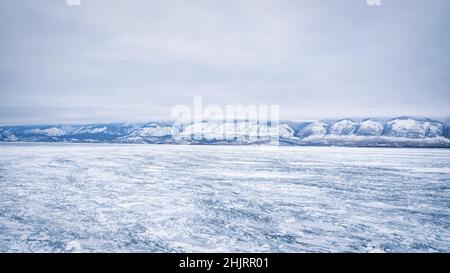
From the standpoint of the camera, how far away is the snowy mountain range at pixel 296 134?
12694 centimetres

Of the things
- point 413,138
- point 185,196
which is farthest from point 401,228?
point 413,138

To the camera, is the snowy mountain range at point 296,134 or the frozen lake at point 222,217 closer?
the frozen lake at point 222,217

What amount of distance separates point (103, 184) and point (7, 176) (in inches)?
151

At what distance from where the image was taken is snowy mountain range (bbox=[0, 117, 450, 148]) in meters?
127

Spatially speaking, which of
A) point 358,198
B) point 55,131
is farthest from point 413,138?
point 55,131

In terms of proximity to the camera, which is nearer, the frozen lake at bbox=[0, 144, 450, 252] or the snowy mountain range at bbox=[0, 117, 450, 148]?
the frozen lake at bbox=[0, 144, 450, 252]

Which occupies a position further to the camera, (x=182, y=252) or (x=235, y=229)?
(x=235, y=229)

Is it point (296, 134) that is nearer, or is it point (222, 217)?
point (222, 217)

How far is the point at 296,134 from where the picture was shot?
553 ft
